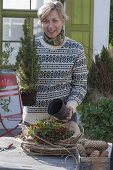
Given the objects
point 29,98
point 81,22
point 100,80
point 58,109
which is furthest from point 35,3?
point 58,109

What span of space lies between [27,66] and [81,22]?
4.81m

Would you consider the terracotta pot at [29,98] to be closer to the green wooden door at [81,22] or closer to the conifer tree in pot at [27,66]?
the conifer tree in pot at [27,66]

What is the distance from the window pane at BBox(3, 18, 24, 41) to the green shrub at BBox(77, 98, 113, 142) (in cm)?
218

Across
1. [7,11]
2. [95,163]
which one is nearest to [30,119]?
[95,163]

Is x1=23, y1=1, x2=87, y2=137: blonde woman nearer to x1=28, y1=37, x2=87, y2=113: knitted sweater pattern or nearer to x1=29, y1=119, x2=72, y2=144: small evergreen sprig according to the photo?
x1=28, y1=37, x2=87, y2=113: knitted sweater pattern

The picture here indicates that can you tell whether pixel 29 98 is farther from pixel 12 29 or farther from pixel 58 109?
pixel 12 29

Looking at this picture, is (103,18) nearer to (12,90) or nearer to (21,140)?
(12,90)

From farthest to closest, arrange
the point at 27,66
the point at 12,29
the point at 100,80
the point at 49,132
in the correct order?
the point at 12,29 < the point at 100,80 < the point at 27,66 < the point at 49,132

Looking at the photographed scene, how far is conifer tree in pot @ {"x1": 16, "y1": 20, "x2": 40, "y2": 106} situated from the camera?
280 cm

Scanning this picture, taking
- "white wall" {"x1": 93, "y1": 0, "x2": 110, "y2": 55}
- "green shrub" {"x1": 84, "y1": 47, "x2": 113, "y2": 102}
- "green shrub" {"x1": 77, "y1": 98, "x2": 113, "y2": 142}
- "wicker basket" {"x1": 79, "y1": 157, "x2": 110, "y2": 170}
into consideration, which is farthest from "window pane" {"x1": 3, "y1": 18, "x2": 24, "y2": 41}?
"wicker basket" {"x1": 79, "y1": 157, "x2": 110, "y2": 170}

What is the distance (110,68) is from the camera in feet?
23.5

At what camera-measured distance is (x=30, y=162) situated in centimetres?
243

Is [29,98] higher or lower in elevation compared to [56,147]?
higher

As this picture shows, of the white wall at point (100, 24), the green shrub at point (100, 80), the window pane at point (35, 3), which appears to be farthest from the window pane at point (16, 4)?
the green shrub at point (100, 80)
